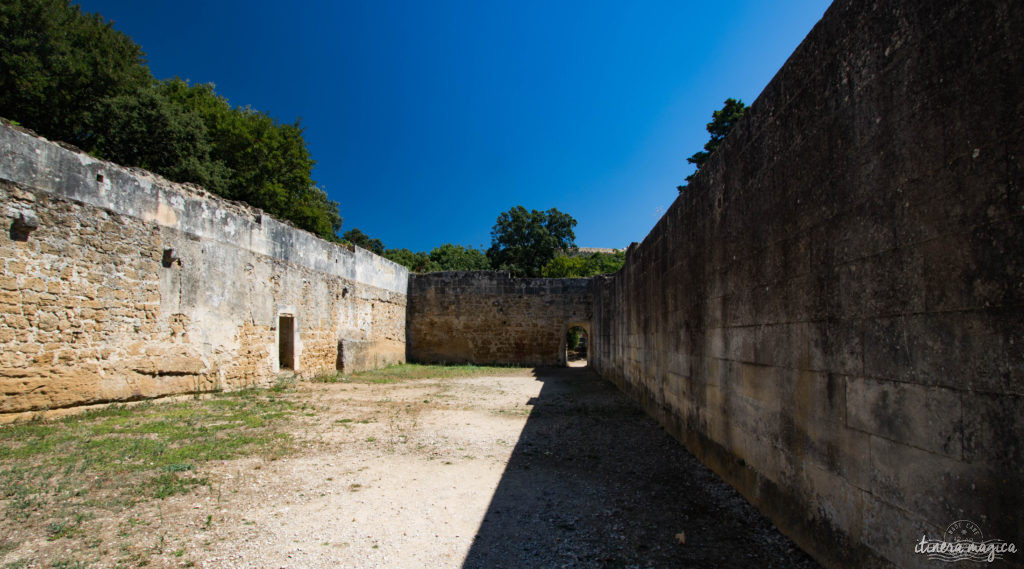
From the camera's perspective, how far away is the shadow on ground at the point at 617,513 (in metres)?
3.00

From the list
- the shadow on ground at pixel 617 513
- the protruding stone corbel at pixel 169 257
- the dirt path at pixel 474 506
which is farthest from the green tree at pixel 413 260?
the shadow on ground at pixel 617 513

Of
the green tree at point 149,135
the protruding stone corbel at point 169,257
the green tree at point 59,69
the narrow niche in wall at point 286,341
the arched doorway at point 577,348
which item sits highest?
the green tree at point 59,69

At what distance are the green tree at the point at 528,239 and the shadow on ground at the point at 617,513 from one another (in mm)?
37277

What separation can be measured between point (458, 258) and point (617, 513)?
3870 cm

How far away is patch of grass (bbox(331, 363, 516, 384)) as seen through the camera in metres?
13.0

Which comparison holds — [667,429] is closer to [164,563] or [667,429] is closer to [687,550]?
[687,550]

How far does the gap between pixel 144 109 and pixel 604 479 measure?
22444 millimetres

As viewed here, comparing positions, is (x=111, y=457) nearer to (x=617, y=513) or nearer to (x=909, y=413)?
(x=617, y=513)

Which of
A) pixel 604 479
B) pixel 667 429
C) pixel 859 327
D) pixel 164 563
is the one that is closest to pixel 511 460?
pixel 604 479

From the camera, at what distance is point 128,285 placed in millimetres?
7750

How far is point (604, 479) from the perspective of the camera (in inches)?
180

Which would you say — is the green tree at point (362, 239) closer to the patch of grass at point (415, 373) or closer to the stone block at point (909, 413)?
the patch of grass at point (415, 373)

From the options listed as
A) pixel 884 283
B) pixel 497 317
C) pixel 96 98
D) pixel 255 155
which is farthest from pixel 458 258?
pixel 884 283

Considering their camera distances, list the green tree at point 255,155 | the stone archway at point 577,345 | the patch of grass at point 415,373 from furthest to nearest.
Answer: the green tree at point 255,155 → the stone archway at point 577,345 → the patch of grass at point 415,373
